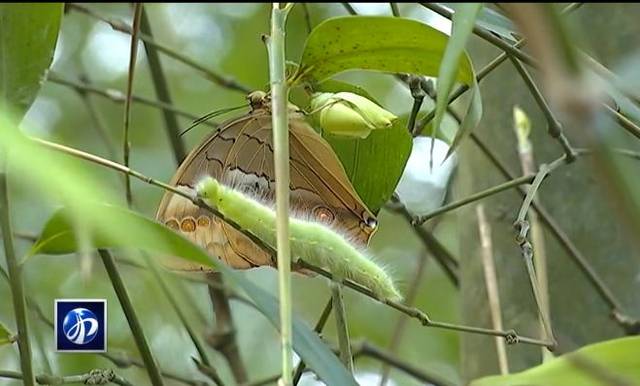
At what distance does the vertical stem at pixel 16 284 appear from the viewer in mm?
310

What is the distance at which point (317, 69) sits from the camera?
361mm

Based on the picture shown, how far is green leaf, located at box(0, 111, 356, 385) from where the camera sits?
0.20 metres

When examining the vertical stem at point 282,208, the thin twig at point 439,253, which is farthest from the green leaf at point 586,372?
the thin twig at point 439,253

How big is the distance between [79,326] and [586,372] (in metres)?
0.28

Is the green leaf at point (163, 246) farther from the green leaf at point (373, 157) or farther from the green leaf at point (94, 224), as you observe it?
the green leaf at point (373, 157)

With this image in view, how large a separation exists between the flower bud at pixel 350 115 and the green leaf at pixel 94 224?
9 centimetres

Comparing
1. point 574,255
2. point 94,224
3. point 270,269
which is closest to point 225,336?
point 270,269

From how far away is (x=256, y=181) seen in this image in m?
0.43

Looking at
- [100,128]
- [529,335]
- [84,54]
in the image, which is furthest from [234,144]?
[84,54]

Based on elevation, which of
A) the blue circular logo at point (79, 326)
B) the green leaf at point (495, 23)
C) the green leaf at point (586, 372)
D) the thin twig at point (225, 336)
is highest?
the thin twig at point (225, 336)

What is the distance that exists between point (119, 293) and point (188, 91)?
30.9 inches

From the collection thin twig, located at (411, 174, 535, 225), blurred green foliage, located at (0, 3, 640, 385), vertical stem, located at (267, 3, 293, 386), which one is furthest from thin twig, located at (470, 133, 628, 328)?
vertical stem, located at (267, 3, 293, 386)

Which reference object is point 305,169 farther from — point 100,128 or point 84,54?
point 84,54

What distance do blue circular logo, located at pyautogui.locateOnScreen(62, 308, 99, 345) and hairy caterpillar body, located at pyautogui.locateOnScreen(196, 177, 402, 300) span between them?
0.09 meters
